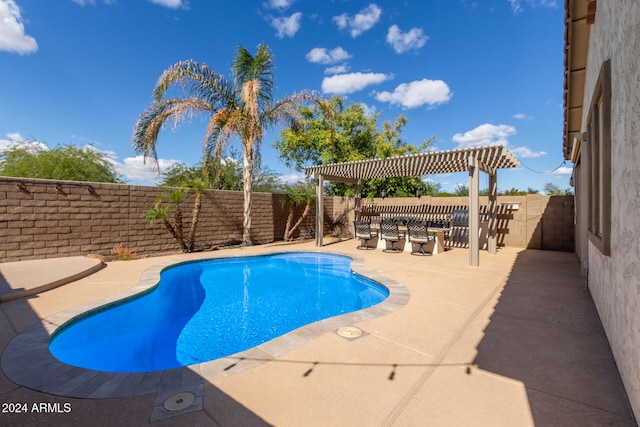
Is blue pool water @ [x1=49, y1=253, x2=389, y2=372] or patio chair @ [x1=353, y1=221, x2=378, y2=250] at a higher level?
patio chair @ [x1=353, y1=221, x2=378, y2=250]

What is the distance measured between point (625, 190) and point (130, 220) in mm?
10896

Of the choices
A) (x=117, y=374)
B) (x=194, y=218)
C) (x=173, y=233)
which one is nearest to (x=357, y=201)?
(x=194, y=218)

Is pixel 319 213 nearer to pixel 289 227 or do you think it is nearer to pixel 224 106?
pixel 289 227

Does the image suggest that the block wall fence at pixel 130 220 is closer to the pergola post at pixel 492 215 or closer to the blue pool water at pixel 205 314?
the pergola post at pixel 492 215

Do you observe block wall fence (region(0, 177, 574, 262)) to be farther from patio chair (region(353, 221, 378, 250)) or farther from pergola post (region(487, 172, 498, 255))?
patio chair (region(353, 221, 378, 250))

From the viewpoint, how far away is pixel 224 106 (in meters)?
10.9

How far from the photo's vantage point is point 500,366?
2.80 m

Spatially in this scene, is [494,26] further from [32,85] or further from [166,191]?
[32,85]

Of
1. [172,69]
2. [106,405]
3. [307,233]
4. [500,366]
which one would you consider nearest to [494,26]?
[307,233]

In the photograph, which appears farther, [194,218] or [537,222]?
[537,222]

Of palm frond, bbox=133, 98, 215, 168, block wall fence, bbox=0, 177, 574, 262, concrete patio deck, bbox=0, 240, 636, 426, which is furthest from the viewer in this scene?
palm frond, bbox=133, 98, 215, 168

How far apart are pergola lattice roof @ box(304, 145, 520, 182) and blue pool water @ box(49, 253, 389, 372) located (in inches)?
172

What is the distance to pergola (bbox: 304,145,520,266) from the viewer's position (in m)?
8.05

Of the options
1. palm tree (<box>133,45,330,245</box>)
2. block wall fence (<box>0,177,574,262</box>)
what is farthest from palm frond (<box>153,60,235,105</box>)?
block wall fence (<box>0,177,574,262</box>)
